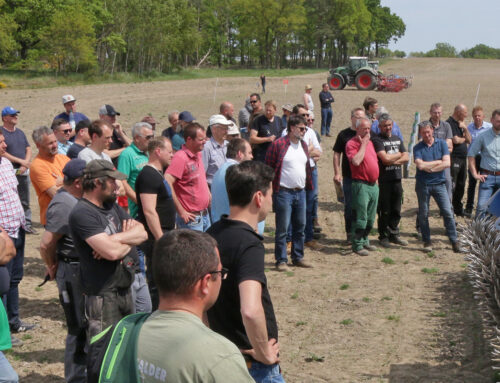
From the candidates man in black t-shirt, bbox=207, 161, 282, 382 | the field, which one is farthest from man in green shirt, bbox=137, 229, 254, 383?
the field

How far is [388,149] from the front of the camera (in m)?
8.73

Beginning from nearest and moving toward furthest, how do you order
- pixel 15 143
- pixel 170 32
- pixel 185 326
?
1. pixel 185 326
2. pixel 15 143
3. pixel 170 32

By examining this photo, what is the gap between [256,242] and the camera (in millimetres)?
3055

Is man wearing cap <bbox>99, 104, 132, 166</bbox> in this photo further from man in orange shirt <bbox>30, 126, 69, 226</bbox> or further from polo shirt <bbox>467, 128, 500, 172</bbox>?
polo shirt <bbox>467, 128, 500, 172</bbox>

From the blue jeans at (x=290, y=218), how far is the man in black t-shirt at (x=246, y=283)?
14.7 ft

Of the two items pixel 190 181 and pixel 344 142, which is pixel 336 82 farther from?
pixel 190 181

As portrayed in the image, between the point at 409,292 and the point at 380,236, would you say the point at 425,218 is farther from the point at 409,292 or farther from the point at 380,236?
the point at 409,292

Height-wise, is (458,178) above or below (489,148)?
below

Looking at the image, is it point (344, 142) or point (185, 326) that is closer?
point (185, 326)

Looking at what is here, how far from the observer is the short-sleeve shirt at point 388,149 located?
8672 millimetres

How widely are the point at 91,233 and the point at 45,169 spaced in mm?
2290

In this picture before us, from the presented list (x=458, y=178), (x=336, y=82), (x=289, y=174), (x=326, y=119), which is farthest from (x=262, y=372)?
(x=336, y=82)

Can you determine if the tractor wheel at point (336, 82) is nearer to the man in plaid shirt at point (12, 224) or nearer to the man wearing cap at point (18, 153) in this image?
the man wearing cap at point (18, 153)

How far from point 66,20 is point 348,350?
53983mm
